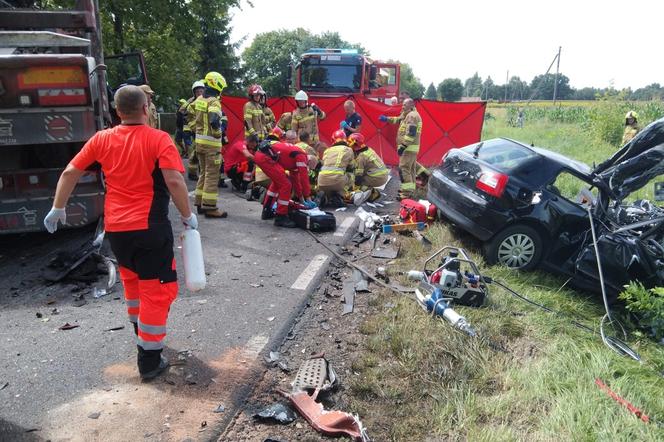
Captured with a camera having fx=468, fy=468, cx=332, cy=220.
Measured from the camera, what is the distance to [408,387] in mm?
3098

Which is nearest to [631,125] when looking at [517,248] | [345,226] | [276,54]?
[517,248]

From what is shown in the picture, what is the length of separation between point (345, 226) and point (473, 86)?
103444 millimetres

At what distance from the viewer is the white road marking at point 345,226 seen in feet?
22.0

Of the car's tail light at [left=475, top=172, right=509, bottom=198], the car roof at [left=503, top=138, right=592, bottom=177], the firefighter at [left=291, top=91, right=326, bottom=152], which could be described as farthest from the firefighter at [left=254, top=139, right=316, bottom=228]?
the car roof at [left=503, top=138, right=592, bottom=177]

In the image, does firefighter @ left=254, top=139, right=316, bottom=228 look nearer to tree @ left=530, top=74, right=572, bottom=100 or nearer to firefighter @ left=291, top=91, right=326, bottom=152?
firefighter @ left=291, top=91, right=326, bottom=152

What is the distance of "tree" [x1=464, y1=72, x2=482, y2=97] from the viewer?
325 feet

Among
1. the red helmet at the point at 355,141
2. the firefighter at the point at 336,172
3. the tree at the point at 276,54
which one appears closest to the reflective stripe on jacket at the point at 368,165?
the red helmet at the point at 355,141

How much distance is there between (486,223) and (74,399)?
4.28m

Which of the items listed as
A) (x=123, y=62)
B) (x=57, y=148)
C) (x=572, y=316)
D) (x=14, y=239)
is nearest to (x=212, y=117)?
(x=57, y=148)

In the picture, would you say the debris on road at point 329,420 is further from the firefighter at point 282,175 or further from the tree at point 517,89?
the tree at point 517,89

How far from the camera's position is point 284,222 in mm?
6789

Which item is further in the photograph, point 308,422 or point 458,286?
point 458,286

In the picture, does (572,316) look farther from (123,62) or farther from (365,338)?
(123,62)

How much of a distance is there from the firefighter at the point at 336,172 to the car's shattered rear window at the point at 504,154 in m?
2.28
